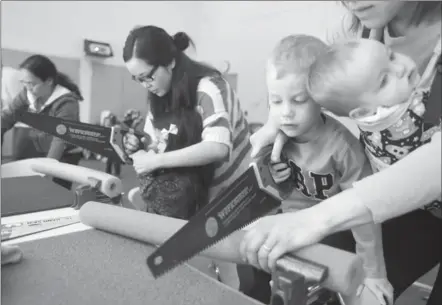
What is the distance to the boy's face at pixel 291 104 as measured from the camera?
38 centimetres

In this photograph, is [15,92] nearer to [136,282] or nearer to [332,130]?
[136,282]

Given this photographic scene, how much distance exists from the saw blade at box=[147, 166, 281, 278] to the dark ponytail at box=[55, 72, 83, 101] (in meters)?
0.38

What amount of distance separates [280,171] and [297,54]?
125 mm

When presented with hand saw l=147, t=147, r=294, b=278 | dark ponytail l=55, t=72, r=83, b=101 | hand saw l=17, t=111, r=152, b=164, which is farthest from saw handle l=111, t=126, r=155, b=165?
hand saw l=147, t=147, r=294, b=278

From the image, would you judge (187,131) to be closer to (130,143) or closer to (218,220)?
(130,143)

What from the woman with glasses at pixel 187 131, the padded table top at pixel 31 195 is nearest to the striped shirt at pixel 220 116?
the woman with glasses at pixel 187 131

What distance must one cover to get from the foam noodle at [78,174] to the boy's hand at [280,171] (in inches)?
13.2

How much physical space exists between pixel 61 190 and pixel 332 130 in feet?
2.15

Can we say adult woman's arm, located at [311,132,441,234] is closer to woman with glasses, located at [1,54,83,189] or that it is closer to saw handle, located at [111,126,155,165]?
saw handle, located at [111,126,155,165]

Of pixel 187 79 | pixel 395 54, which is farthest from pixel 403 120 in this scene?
pixel 187 79


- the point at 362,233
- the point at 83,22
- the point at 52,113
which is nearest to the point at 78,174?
the point at 52,113

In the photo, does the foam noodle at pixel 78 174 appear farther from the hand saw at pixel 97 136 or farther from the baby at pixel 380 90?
the baby at pixel 380 90

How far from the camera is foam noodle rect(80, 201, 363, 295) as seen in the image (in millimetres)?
306

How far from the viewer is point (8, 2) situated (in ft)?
2.44
